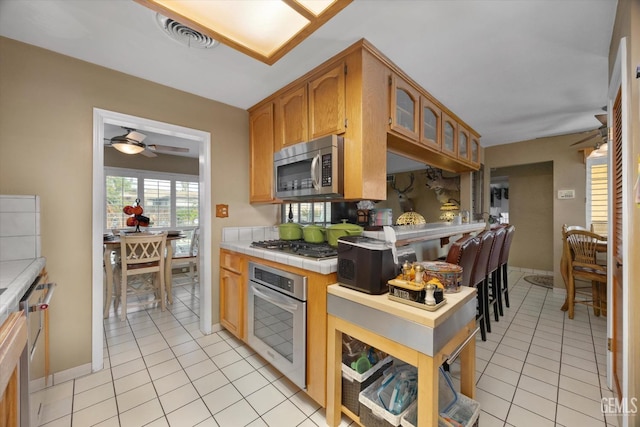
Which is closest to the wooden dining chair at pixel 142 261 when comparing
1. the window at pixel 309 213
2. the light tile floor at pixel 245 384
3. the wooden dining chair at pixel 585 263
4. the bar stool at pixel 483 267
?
the light tile floor at pixel 245 384

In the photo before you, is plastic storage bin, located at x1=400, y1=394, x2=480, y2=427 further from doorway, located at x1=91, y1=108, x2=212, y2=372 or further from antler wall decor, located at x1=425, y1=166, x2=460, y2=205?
antler wall decor, located at x1=425, y1=166, x2=460, y2=205

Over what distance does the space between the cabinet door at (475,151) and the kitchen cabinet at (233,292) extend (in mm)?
3246

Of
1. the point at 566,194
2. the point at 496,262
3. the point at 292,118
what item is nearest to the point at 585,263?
the point at 496,262

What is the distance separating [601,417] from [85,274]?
3.44 m

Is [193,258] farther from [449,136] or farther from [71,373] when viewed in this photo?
[449,136]

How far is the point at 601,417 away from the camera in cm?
143

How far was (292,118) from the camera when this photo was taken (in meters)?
2.13

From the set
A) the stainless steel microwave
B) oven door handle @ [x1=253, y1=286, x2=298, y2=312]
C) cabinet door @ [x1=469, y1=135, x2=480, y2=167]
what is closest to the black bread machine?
oven door handle @ [x1=253, y1=286, x2=298, y2=312]

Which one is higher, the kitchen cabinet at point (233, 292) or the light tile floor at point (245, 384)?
the kitchen cabinet at point (233, 292)

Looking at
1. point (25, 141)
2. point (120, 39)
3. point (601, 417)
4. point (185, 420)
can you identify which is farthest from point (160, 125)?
point (601, 417)

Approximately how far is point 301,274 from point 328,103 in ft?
4.04

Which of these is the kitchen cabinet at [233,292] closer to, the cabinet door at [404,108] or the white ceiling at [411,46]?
the white ceiling at [411,46]

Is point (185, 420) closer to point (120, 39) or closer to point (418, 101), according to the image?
point (120, 39)

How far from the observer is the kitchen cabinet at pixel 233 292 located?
82.6 inches
